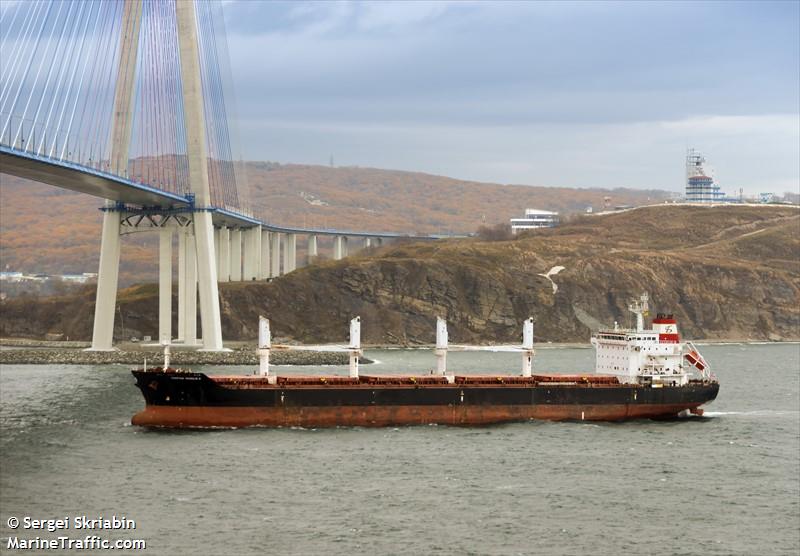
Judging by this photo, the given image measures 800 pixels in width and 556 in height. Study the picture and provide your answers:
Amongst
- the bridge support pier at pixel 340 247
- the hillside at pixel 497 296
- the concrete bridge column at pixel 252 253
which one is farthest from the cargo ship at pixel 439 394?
the bridge support pier at pixel 340 247

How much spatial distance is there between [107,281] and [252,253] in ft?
137

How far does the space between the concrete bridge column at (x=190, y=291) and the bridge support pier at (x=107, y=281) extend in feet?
18.3

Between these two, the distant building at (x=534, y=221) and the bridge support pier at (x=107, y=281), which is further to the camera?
the distant building at (x=534, y=221)

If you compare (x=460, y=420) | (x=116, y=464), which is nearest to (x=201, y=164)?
(x=460, y=420)

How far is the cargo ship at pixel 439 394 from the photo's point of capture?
49469mm

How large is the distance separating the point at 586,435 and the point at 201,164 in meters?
38.0

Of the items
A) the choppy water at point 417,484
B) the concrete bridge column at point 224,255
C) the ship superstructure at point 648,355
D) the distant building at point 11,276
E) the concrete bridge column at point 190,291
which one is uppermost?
the distant building at point 11,276

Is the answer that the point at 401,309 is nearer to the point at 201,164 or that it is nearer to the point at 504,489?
the point at 201,164

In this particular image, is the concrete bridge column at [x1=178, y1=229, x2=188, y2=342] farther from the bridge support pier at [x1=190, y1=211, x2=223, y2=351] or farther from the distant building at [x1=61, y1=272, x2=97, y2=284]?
the distant building at [x1=61, y1=272, x2=97, y2=284]

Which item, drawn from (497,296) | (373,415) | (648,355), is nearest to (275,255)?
(497,296)

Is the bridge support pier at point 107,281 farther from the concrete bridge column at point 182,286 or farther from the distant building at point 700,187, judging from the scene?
the distant building at point 700,187

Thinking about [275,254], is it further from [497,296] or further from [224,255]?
[497,296]

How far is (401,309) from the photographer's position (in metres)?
109

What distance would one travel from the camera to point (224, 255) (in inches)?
4316
